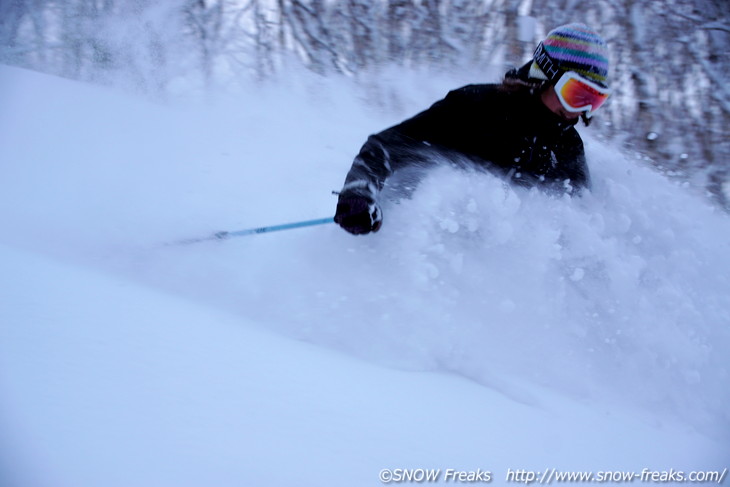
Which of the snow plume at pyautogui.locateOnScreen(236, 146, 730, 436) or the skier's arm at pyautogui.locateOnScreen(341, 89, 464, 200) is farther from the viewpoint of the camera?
the skier's arm at pyautogui.locateOnScreen(341, 89, 464, 200)

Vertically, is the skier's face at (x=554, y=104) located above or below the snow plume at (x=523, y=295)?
above

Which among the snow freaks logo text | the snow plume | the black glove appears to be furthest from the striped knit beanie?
the snow freaks logo text

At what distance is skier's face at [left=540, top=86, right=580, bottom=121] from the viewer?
1891mm

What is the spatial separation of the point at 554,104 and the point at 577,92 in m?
0.11

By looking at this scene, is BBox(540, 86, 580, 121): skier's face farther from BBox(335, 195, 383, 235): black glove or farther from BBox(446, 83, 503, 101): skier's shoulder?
BBox(335, 195, 383, 235): black glove

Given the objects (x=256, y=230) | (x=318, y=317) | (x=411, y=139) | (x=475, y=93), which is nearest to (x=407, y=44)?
(x=475, y=93)

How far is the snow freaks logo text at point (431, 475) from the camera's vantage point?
98 cm

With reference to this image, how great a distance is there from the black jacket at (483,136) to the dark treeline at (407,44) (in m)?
2.43

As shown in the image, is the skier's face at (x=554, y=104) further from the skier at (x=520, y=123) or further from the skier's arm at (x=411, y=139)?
the skier's arm at (x=411, y=139)

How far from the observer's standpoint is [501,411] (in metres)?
1.30

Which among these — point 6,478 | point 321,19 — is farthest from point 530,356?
point 321,19

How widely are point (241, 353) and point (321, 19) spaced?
4.55 meters

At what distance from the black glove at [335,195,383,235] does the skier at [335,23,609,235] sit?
0.10 meters

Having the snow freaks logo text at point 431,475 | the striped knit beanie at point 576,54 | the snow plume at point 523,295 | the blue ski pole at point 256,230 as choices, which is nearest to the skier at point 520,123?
the striped knit beanie at point 576,54
